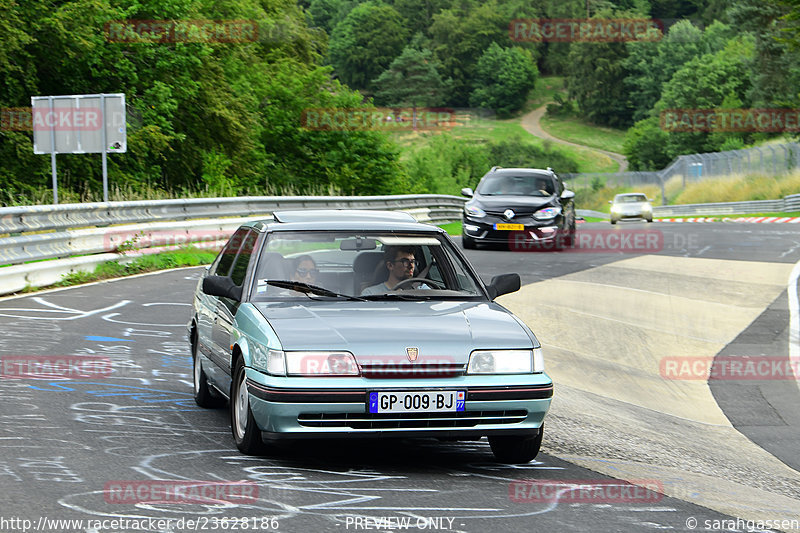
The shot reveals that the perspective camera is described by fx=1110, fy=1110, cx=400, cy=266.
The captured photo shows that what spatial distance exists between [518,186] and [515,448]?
60.8ft

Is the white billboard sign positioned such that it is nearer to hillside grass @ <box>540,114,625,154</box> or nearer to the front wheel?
the front wheel

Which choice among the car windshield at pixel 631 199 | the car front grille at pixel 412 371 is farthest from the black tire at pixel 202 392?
the car windshield at pixel 631 199

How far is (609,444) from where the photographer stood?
737 centimetres

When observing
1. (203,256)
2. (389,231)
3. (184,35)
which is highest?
(184,35)

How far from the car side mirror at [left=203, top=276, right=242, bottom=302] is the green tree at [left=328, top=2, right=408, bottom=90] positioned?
172 m

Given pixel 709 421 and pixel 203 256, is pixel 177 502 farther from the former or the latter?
pixel 203 256

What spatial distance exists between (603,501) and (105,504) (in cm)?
237

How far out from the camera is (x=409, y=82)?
172 meters

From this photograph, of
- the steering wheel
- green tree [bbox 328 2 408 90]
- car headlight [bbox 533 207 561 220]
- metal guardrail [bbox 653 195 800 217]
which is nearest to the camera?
the steering wheel

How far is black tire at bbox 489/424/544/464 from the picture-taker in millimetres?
6258

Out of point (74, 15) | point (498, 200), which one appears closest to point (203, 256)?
point (498, 200)

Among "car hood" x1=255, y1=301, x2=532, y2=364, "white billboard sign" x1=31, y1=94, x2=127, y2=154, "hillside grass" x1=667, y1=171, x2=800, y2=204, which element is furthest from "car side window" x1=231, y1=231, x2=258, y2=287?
"hillside grass" x1=667, y1=171, x2=800, y2=204

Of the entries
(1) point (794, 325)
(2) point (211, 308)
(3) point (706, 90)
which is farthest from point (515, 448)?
(3) point (706, 90)

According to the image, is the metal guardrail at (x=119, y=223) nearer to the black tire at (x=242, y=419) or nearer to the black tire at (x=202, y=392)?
the black tire at (x=202, y=392)
